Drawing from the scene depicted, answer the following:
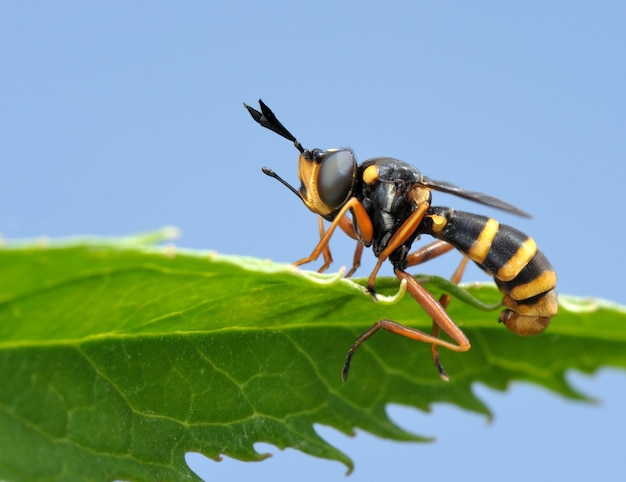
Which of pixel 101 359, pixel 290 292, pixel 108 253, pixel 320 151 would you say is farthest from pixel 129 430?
pixel 320 151

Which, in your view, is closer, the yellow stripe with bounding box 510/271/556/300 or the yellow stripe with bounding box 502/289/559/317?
the yellow stripe with bounding box 502/289/559/317

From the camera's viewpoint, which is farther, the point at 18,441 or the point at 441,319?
the point at 441,319

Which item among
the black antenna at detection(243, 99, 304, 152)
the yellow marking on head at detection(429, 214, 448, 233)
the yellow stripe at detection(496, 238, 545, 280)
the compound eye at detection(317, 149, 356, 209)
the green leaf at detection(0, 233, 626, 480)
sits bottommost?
Answer: the green leaf at detection(0, 233, 626, 480)

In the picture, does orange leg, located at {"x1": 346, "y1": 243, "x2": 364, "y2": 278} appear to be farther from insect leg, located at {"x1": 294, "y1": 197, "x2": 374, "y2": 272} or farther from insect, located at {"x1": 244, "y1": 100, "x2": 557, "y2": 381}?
insect leg, located at {"x1": 294, "y1": 197, "x2": 374, "y2": 272}

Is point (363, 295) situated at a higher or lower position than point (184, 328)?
higher

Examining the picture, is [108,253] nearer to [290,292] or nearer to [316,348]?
[290,292]

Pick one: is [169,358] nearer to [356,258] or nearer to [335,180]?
A: [335,180]

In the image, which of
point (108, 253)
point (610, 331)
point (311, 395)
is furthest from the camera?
point (610, 331)

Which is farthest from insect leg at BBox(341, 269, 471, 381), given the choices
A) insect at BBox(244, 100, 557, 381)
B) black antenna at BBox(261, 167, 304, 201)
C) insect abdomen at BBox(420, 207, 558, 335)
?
black antenna at BBox(261, 167, 304, 201)
